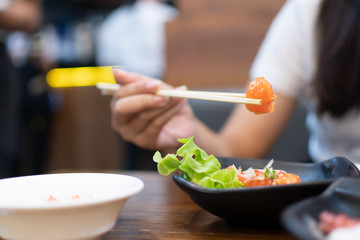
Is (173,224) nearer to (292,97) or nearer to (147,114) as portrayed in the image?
(147,114)

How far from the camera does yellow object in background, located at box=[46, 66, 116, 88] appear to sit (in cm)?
441

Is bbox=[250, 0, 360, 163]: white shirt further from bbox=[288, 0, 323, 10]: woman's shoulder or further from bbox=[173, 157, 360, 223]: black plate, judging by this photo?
bbox=[173, 157, 360, 223]: black plate

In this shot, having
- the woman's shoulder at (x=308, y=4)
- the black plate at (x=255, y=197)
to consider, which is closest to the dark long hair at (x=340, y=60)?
the woman's shoulder at (x=308, y=4)

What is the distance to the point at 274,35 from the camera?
1559mm

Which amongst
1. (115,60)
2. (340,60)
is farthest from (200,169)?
(115,60)

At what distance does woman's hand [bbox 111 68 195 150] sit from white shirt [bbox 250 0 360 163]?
0.47 metres

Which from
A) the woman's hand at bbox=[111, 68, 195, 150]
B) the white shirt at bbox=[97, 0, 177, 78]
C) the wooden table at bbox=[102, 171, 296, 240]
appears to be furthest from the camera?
the white shirt at bbox=[97, 0, 177, 78]

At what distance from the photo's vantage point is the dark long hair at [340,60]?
1.26 meters

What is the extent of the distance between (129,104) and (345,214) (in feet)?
2.27

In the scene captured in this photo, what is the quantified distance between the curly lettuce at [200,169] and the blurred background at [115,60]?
128 cm

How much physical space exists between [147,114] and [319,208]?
0.74m

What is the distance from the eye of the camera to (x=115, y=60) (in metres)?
4.62

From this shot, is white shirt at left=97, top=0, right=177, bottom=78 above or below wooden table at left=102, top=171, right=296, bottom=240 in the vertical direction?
above

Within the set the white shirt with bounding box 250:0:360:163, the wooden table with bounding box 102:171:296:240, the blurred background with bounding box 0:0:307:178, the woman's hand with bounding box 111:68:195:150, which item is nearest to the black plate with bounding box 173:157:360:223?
the wooden table with bounding box 102:171:296:240
